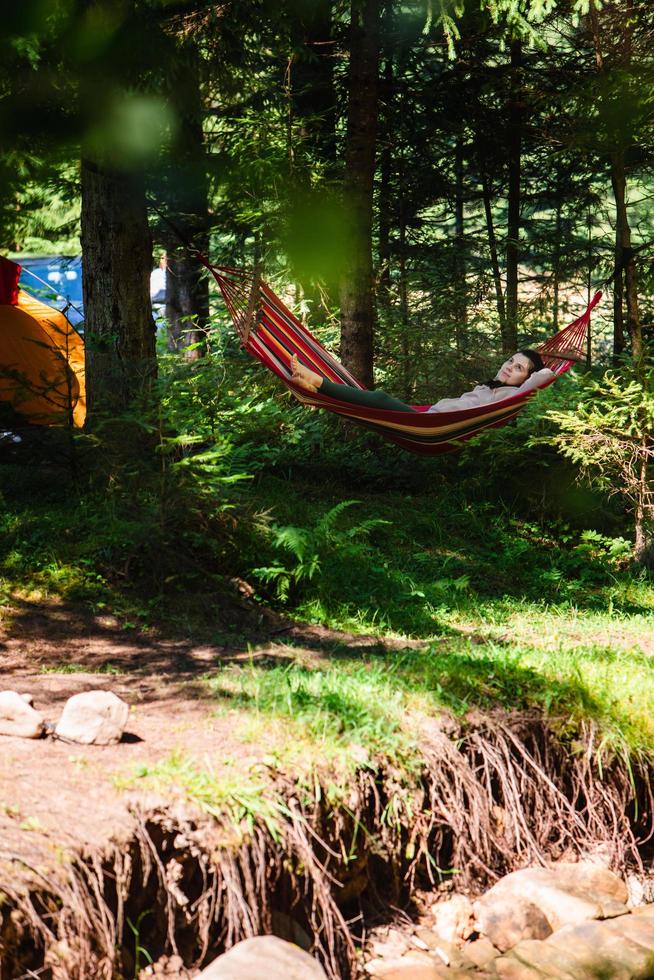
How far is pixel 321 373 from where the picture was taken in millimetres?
5348

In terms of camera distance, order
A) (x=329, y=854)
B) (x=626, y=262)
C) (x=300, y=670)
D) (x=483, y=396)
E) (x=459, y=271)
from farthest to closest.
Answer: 1. (x=459, y=271)
2. (x=626, y=262)
3. (x=483, y=396)
4. (x=300, y=670)
5. (x=329, y=854)

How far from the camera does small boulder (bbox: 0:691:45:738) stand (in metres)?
2.74

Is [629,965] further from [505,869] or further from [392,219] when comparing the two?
[392,219]

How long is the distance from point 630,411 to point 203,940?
13.6 feet

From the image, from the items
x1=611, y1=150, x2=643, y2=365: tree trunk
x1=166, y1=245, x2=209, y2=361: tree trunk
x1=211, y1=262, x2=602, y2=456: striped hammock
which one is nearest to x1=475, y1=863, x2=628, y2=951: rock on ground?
x1=211, y1=262, x2=602, y2=456: striped hammock

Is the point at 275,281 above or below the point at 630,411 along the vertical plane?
above

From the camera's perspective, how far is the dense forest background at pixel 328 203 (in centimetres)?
283

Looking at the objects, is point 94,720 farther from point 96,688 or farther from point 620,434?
point 620,434

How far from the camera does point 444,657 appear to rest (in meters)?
3.50

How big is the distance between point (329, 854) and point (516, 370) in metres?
3.92

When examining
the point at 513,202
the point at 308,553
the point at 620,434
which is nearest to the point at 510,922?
the point at 308,553

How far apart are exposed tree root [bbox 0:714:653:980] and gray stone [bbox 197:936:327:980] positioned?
13 centimetres

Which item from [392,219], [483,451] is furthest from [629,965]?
[392,219]

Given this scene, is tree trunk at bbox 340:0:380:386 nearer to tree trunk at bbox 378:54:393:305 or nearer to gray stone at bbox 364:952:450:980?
tree trunk at bbox 378:54:393:305
